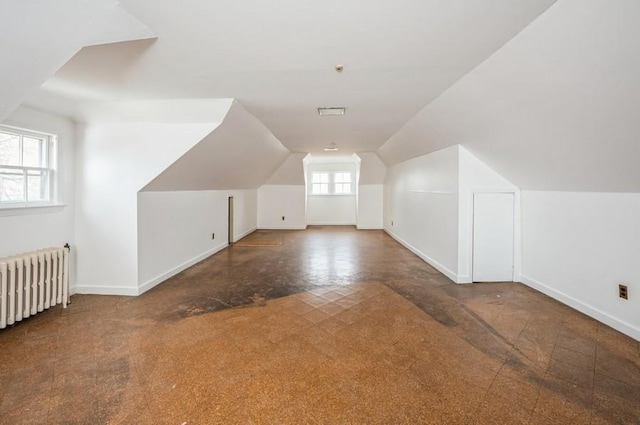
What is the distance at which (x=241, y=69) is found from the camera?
2.39m

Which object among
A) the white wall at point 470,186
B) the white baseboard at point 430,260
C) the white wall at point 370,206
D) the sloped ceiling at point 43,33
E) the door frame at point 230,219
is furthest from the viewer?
the white wall at point 370,206

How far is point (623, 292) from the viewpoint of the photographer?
2.58m

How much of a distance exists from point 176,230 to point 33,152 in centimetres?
190

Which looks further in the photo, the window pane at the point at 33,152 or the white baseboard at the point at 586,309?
the window pane at the point at 33,152

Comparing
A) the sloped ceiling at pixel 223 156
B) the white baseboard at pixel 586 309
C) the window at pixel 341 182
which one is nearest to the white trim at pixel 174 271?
the sloped ceiling at pixel 223 156

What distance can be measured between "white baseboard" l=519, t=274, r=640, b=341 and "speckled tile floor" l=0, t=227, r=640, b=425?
0.12 m

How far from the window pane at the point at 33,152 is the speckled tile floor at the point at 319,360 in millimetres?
1751

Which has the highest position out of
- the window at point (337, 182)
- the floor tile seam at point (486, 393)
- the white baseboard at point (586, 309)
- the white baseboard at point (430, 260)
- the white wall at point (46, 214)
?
the window at point (337, 182)

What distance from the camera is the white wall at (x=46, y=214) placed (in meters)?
2.71

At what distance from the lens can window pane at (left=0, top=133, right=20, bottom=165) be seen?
8.92 ft

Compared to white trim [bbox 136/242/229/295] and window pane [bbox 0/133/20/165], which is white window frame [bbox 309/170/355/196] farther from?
window pane [bbox 0/133/20/165]

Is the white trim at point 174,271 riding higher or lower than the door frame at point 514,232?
lower

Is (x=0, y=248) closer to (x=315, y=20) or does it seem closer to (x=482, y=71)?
(x=315, y=20)

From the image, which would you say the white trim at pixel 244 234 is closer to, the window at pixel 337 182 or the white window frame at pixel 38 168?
the window at pixel 337 182
